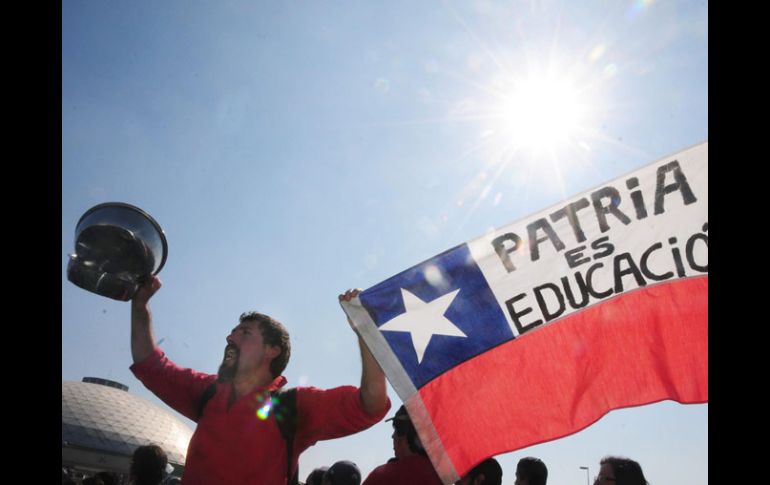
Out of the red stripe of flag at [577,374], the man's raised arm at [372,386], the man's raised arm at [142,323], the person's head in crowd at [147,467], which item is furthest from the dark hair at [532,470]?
the man's raised arm at [142,323]

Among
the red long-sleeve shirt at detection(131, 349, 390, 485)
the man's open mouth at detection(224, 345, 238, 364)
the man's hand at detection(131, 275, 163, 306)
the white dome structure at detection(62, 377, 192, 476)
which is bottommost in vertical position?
the red long-sleeve shirt at detection(131, 349, 390, 485)

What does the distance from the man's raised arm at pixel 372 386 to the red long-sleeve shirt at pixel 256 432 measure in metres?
0.03

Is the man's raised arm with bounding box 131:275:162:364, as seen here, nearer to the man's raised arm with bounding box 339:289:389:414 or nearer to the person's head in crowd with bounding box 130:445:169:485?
the man's raised arm with bounding box 339:289:389:414

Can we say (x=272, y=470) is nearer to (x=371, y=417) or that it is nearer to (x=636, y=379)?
(x=371, y=417)

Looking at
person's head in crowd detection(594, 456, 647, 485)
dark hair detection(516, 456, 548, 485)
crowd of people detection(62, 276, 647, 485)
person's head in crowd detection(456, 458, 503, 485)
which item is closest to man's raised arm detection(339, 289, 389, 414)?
crowd of people detection(62, 276, 647, 485)

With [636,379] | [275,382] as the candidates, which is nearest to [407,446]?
[275,382]

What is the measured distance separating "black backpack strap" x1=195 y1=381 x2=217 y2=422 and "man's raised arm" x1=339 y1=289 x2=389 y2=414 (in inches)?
32.3

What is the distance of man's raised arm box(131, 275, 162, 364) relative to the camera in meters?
3.18

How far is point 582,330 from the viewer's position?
348 centimetres

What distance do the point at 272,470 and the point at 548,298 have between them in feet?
6.41

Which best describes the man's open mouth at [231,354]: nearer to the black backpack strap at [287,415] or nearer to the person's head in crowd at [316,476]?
the black backpack strap at [287,415]

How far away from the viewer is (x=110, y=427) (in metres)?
65.4

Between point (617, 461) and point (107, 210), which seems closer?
point (107, 210)
